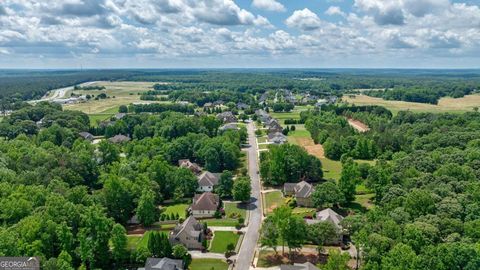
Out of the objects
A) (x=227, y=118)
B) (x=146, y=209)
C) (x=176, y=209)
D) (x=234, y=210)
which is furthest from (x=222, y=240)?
(x=227, y=118)

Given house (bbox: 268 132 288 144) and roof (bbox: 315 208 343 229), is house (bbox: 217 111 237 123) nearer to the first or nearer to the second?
house (bbox: 268 132 288 144)

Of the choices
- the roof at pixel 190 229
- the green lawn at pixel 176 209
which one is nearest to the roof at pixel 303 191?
A: the green lawn at pixel 176 209

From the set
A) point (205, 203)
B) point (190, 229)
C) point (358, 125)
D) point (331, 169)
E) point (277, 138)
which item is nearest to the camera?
point (190, 229)

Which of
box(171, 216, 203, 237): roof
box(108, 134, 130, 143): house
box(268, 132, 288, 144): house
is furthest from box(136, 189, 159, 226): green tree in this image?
box(268, 132, 288, 144): house

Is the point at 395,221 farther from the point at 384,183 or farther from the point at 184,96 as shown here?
the point at 184,96

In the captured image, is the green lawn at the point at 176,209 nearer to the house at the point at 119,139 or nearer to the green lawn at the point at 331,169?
the green lawn at the point at 331,169

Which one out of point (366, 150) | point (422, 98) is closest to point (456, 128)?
point (366, 150)

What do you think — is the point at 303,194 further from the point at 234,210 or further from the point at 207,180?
the point at 207,180
